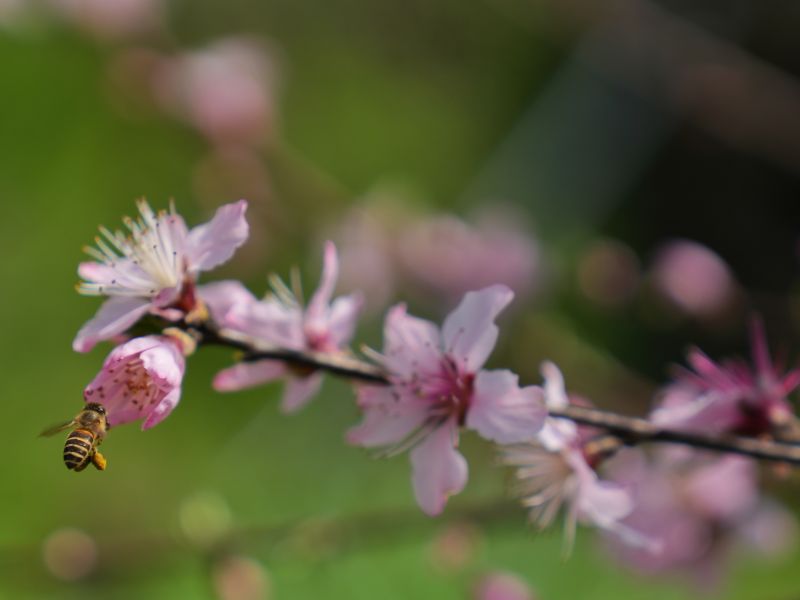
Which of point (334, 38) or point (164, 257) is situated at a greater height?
point (334, 38)

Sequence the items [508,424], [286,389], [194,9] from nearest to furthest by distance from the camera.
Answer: [508,424], [286,389], [194,9]

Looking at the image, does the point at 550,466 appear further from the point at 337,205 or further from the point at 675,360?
the point at 675,360

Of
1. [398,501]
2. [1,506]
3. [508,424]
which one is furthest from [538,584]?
[508,424]

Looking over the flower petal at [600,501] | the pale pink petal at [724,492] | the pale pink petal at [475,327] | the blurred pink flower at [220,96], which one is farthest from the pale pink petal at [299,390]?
the blurred pink flower at [220,96]

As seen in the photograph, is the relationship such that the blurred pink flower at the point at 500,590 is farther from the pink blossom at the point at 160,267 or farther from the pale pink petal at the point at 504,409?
the pink blossom at the point at 160,267

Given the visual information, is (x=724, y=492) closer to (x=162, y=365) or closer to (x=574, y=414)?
(x=574, y=414)

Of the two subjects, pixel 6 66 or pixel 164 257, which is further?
pixel 6 66

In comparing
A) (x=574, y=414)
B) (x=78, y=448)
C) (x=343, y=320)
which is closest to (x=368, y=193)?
(x=343, y=320)
